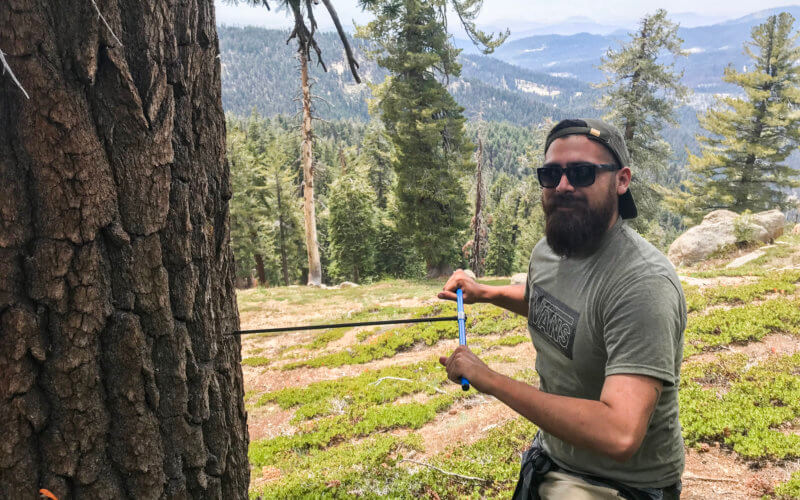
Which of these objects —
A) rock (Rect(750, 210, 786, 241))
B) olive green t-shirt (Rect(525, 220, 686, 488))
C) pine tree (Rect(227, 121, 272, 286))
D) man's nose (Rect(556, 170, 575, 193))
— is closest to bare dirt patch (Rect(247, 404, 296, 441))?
olive green t-shirt (Rect(525, 220, 686, 488))

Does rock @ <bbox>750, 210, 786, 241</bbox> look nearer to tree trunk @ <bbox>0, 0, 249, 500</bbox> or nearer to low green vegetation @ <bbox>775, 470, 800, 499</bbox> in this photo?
low green vegetation @ <bbox>775, 470, 800, 499</bbox>

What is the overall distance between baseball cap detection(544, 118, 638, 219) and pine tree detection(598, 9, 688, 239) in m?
22.3

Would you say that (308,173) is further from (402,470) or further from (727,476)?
(727,476)

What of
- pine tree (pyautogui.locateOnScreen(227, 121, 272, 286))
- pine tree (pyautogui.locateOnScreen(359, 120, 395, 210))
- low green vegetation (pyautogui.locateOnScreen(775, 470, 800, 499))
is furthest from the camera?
pine tree (pyautogui.locateOnScreen(359, 120, 395, 210))

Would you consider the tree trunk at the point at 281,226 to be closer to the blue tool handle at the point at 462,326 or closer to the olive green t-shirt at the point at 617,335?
the blue tool handle at the point at 462,326

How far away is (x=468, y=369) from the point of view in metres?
2.15

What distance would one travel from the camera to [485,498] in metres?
3.61

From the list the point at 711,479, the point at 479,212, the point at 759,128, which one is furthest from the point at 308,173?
the point at 759,128

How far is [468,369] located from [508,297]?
1088 mm

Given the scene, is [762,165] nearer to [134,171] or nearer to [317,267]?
[317,267]

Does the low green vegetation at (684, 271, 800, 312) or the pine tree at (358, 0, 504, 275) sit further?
the pine tree at (358, 0, 504, 275)

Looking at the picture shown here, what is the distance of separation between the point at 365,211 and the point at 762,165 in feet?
86.0

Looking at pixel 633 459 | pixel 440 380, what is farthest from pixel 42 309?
pixel 440 380

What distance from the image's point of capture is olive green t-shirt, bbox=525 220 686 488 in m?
1.81
